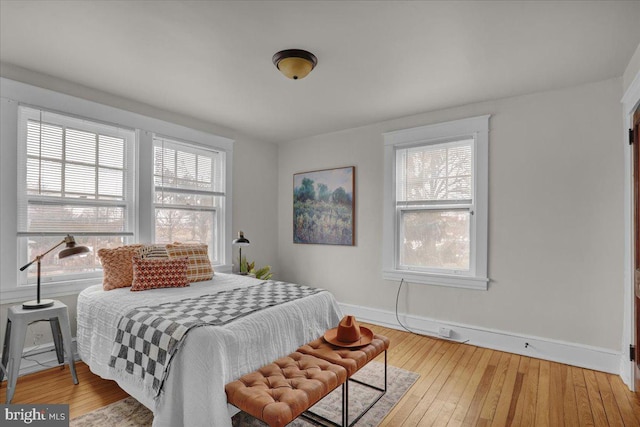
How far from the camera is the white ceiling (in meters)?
1.99

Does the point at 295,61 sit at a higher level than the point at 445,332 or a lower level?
higher

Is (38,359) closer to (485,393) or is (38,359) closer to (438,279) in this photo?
(485,393)

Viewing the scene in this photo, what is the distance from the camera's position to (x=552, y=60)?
8.45 ft

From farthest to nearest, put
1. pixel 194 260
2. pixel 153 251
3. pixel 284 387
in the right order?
pixel 194 260
pixel 153 251
pixel 284 387

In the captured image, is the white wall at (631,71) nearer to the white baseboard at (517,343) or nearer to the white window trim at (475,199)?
the white window trim at (475,199)

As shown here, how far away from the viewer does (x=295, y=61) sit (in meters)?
2.43

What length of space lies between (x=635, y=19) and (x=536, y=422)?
2.61 metres

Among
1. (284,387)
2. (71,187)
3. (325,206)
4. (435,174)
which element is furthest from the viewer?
(325,206)

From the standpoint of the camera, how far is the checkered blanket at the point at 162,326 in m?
1.88

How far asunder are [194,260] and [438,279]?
263 centimetres

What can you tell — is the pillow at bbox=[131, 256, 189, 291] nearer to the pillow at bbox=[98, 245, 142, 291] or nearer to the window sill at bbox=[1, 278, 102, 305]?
the pillow at bbox=[98, 245, 142, 291]

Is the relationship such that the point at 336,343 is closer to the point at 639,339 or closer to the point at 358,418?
the point at 358,418

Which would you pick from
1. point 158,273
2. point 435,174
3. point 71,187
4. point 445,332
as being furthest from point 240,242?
point 445,332

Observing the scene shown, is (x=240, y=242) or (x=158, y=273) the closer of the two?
(x=158, y=273)
